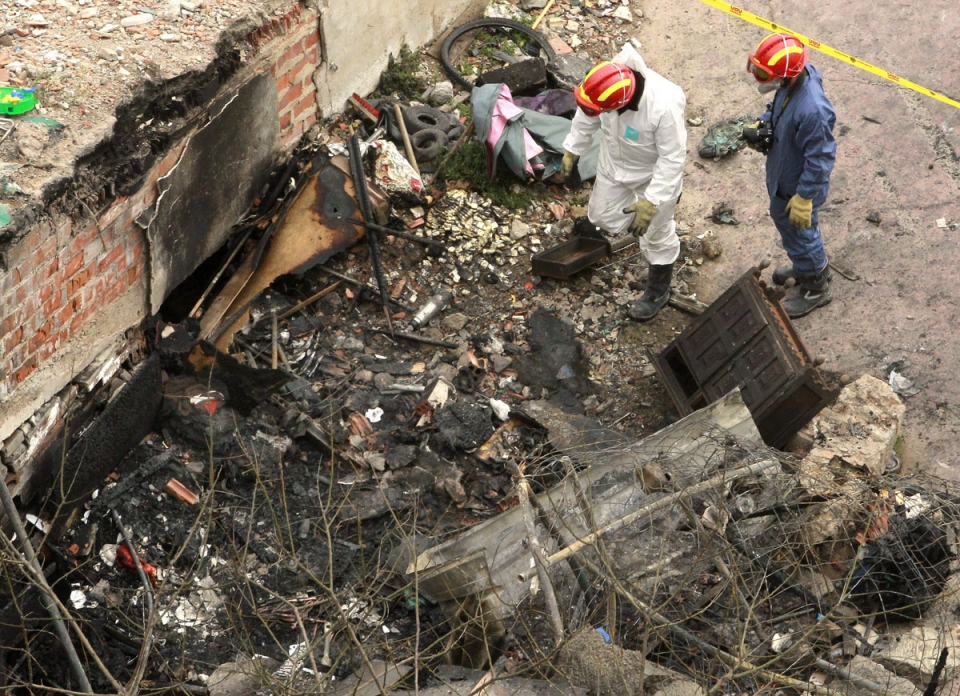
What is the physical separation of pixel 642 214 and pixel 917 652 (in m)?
3.03

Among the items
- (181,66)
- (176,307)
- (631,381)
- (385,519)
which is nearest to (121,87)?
(181,66)

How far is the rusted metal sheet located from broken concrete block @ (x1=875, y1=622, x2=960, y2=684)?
424 cm

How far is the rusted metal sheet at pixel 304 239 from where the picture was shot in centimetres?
671

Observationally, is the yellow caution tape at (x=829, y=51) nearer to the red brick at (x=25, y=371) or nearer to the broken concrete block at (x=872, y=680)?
the broken concrete block at (x=872, y=680)

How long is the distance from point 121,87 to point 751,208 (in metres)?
4.63

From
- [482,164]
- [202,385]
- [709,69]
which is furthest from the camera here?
[709,69]

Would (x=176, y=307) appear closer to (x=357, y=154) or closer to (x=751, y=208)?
(x=357, y=154)

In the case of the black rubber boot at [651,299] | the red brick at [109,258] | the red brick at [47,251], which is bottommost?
the black rubber boot at [651,299]

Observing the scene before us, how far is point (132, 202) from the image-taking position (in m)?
5.73

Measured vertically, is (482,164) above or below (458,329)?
above

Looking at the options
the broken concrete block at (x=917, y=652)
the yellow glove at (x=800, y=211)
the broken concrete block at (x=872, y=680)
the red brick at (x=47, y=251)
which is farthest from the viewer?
the yellow glove at (x=800, y=211)

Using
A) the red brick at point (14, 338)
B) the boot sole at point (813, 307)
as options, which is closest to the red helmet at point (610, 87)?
the boot sole at point (813, 307)

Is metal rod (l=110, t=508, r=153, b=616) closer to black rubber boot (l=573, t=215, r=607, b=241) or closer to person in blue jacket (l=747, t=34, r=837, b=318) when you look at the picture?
black rubber boot (l=573, t=215, r=607, b=241)

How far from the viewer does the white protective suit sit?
20.5 feet
